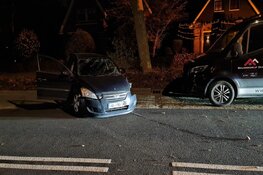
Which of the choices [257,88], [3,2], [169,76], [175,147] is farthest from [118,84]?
[3,2]

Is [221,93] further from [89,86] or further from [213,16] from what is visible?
[213,16]

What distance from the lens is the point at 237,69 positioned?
9.70 meters

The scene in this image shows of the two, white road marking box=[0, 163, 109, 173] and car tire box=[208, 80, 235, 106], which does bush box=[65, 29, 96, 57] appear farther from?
white road marking box=[0, 163, 109, 173]

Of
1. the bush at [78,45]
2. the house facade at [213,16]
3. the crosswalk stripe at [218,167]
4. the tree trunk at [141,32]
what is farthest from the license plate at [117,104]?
the house facade at [213,16]

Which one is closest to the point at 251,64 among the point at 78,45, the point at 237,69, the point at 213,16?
the point at 237,69

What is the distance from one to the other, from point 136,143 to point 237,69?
14.2 ft

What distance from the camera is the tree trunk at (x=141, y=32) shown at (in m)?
15.4

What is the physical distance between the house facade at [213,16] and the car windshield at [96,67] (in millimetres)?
21245

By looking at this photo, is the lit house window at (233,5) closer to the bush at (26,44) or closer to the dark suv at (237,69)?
the bush at (26,44)

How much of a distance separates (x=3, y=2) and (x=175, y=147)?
106 feet

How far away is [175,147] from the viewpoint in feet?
20.9

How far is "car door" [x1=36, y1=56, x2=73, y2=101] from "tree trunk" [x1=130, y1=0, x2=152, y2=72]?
6053 mm

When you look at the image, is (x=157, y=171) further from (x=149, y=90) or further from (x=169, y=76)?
(x=169, y=76)

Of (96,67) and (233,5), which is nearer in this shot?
(96,67)
